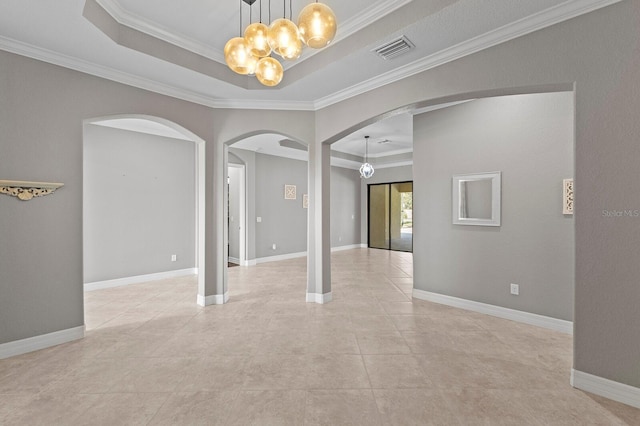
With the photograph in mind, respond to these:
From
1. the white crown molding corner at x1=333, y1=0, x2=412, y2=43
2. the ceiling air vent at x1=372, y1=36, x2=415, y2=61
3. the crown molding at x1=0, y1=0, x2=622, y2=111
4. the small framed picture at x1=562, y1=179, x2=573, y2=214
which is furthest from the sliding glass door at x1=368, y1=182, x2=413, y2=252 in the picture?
the white crown molding corner at x1=333, y1=0, x2=412, y2=43

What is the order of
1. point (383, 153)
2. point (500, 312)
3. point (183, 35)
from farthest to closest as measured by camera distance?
point (383, 153)
point (500, 312)
point (183, 35)

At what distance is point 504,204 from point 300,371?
320 centimetres

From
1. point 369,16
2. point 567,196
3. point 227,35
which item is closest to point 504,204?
point 567,196

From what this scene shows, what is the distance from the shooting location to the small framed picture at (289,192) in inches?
317

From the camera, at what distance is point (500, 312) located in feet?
12.0

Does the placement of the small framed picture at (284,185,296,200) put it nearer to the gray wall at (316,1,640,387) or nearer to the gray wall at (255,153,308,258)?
the gray wall at (255,153,308,258)

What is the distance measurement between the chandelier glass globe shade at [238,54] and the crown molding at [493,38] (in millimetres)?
1802

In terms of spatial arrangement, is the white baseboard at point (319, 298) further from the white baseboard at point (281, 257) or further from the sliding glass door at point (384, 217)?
the sliding glass door at point (384, 217)

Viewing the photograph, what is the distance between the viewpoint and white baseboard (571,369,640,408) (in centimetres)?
198

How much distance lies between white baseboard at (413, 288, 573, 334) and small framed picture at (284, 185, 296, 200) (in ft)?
15.1

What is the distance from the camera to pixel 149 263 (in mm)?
5602

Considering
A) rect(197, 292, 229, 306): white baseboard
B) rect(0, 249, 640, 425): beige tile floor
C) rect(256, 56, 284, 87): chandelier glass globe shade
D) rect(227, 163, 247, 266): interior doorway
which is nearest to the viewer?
rect(0, 249, 640, 425): beige tile floor

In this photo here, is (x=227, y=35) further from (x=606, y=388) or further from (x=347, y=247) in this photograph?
(x=347, y=247)

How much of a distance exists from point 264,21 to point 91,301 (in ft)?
15.1
